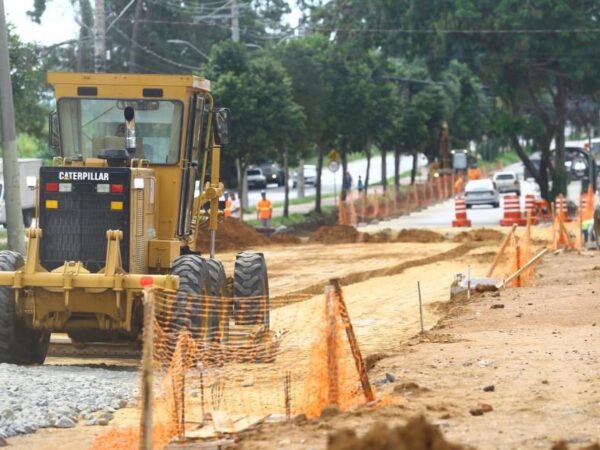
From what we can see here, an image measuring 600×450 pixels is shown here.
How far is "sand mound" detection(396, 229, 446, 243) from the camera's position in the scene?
147ft

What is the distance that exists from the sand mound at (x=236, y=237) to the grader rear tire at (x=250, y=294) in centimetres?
2389

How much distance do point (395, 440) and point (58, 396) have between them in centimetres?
600

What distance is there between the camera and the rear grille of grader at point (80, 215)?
54.0 feet

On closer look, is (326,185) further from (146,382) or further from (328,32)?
(146,382)

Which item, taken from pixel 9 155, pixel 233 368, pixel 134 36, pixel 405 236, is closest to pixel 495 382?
pixel 233 368

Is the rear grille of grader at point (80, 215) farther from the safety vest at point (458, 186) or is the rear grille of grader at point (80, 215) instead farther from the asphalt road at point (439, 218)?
the safety vest at point (458, 186)

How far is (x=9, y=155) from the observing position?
25453mm

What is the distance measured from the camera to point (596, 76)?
55375 millimetres

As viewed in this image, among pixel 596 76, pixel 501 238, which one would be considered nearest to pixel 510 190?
pixel 596 76

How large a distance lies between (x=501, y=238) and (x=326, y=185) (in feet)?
208

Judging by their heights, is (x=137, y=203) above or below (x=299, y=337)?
above

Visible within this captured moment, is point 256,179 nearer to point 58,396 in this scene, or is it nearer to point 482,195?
point 482,195

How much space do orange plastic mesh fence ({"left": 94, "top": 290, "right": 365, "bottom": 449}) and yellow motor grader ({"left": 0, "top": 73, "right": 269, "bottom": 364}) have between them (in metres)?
0.09

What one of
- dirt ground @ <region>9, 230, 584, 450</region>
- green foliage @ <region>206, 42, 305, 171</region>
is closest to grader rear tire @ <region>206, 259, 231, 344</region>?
dirt ground @ <region>9, 230, 584, 450</region>
